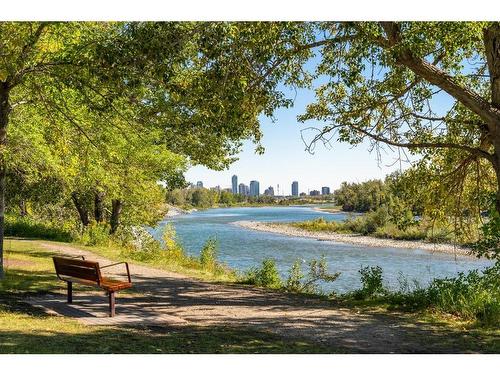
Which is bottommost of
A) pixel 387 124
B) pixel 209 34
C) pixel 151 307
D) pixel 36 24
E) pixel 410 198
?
pixel 151 307

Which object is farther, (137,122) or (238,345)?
(137,122)

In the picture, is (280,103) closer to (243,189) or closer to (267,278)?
(243,189)

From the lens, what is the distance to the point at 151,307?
7.71 meters

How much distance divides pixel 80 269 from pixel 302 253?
14.8 metres

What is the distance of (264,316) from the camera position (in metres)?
7.29

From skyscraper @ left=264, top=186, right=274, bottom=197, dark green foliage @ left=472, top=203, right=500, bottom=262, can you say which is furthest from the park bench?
dark green foliage @ left=472, top=203, right=500, bottom=262

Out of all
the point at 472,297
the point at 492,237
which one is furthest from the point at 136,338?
the point at 492,237

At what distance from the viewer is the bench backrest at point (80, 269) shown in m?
6.73

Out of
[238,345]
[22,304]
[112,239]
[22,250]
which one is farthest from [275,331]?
[112,239]

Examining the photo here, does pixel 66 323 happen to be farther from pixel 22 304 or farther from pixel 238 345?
pixel 238 345

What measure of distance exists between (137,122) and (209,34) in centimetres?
520

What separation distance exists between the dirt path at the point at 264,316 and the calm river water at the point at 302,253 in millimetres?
5013

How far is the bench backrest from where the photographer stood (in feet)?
22.1

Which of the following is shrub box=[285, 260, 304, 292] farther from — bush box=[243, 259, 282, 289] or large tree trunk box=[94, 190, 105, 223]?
large tree trunk box=[94, 190, 105, 223]
